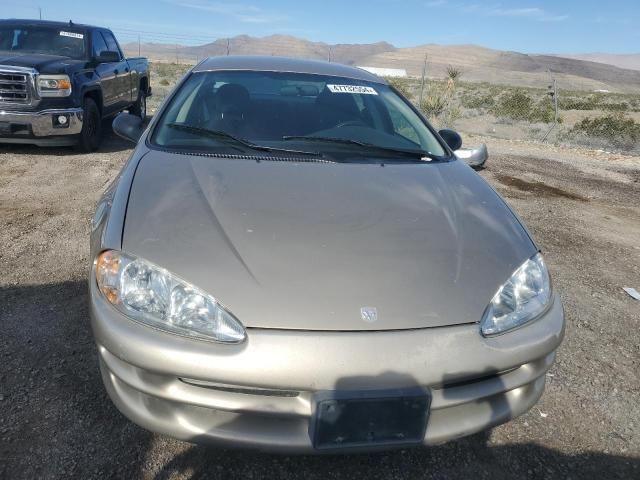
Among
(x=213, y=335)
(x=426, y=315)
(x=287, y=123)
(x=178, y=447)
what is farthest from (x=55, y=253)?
(x=426, y=315)

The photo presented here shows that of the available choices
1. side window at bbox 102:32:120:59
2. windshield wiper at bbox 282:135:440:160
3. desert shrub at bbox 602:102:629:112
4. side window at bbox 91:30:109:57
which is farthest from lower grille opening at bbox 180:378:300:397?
desert shrub at bbox 602:102:629:112

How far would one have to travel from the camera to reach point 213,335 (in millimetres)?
1631

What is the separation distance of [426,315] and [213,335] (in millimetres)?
708

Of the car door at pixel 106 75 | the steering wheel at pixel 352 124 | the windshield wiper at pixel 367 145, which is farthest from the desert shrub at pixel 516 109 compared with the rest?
the windshield wiper at pixel 367 145

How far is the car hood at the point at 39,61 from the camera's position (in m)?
6.20

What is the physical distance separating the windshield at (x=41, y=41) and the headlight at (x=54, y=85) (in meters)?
1.04

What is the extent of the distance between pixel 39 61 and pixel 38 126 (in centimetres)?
92

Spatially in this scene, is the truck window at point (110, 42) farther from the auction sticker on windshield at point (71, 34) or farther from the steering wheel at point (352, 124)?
Answer: the steering wheel at point (352, 124)

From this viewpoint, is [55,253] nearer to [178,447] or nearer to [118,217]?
[118,217]

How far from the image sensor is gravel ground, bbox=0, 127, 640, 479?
→ 76.4 inches

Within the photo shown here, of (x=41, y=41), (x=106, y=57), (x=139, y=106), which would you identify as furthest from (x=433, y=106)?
(x=41, y=41)

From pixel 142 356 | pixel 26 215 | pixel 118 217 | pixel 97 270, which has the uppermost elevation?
pixel 118 217

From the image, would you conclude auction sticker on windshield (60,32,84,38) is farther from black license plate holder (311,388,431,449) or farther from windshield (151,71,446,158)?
black license plate holder (311,388,431,449)

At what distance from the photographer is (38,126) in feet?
20.2
